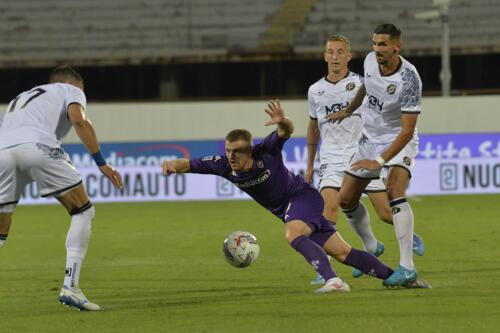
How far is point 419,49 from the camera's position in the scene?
28.6m

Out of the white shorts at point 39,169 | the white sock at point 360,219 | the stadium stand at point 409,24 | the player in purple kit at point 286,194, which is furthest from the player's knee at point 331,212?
the stadium stand at point 409,24

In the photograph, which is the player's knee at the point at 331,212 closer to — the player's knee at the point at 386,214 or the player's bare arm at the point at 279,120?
the player's knee at the point at 386,214

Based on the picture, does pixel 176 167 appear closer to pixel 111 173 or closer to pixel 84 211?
pixel 111 173

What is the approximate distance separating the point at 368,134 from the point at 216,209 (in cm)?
1056

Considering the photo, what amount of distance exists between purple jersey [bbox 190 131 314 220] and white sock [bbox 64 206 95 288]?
37.4 inches

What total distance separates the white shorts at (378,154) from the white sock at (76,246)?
232 centimetres

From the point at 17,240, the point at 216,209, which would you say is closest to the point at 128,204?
the point at 216,209

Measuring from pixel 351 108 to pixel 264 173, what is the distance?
5.15ft

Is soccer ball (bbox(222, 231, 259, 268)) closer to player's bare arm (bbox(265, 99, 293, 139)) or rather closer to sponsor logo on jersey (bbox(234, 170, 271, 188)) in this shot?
sponsor logo on jersey (bbox(234, 170, 271, 188))

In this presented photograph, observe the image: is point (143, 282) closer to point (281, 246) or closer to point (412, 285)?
point (412, 285)

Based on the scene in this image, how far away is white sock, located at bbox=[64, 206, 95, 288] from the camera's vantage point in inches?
327

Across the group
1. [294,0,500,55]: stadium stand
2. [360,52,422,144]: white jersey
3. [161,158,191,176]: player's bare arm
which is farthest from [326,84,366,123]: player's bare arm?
[294,0,500,55]: stadium stand

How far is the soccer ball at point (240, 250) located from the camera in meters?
9.56

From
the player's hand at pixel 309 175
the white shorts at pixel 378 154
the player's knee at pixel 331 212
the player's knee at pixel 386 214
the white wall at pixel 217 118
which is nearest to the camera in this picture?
the white shorts at pixel 378 154
